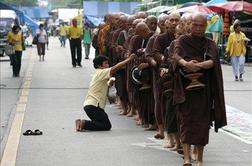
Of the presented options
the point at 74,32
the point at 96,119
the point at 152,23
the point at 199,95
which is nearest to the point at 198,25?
the point at 199,95

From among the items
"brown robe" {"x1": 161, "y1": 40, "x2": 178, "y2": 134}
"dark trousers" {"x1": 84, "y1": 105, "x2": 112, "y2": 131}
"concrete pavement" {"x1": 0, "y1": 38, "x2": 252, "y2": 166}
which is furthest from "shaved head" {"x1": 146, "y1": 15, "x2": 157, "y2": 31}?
"brown robe" {"x1": 161, "y1": 40, "x2": 178, "y2": 134}

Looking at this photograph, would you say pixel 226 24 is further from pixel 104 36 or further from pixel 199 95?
pixel 199 95

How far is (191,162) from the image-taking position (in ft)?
26.1

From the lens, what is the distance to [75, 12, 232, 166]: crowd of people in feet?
24.3

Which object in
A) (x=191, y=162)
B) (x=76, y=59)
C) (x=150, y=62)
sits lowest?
(x=76, y=59)

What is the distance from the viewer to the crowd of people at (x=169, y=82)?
739cm

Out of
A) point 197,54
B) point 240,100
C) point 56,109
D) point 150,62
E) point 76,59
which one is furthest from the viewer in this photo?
point 76,59

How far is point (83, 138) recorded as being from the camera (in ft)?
32.9

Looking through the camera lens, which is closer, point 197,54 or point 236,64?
point 197,54

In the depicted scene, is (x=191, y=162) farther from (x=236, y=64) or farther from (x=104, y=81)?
(x=236, y=64)

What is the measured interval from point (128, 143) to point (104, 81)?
4.78 feet

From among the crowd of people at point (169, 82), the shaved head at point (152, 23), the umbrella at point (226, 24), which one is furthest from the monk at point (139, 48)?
the umbrella at point (226, 24)

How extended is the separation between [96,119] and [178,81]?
133 inches

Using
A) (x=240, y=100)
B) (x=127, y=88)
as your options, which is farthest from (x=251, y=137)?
(x=240, y=100)
